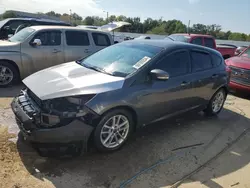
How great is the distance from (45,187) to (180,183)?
1.65 meters

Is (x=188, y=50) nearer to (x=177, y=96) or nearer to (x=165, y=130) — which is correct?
(x=177, y=96)

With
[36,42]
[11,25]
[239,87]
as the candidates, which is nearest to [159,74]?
[36,42]

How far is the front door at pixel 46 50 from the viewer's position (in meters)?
6.77

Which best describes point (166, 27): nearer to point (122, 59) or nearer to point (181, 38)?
point (181, 38)

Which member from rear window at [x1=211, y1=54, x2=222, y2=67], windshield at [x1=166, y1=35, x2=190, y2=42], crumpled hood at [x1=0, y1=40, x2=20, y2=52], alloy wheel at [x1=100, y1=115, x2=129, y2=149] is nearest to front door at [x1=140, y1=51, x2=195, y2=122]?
alloy wheel at [x1=100, y1=115, x2=129, y2=149]

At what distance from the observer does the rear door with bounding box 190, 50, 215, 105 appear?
477 cm

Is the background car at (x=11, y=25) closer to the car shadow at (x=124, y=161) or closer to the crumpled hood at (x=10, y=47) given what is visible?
the crumpled hood at (x=10, y=47)

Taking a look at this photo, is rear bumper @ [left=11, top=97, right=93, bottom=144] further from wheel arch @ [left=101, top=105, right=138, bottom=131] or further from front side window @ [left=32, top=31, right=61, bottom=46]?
front side window @ [left=32, top=31, right=61, bottom=46]

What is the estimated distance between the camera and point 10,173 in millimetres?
3012

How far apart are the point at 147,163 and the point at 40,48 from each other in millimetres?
4902

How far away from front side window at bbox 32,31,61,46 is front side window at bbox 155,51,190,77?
413cm

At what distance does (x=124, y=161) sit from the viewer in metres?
3.51

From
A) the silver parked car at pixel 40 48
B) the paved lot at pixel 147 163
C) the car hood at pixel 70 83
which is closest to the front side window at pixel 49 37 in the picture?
the silver parked car at pixel 40 48

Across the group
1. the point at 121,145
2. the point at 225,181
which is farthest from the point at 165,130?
the point at 225,181
